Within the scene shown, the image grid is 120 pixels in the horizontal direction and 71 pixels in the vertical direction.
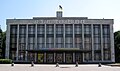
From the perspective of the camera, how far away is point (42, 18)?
68.6 m

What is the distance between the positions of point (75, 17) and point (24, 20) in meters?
15.8

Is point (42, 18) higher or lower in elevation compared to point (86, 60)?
higher

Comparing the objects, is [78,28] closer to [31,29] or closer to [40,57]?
[31,29]

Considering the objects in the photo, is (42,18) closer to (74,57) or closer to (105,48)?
(74,57)

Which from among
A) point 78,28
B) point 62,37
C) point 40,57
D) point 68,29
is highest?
Result: point 78,28

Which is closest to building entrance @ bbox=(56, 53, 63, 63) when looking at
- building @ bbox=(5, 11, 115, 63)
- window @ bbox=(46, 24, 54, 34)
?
building @ bbox=(5, 11, 115, 63)

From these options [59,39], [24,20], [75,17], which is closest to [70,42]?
[59,39]

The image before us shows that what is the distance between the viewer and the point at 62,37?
Answer: 217 feet

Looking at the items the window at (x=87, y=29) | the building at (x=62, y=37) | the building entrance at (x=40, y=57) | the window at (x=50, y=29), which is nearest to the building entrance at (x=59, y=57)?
the building at (x=62, y=37)

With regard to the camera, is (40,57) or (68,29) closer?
(40,57)

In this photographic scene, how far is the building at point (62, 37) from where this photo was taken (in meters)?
65.4

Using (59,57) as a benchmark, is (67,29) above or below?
above

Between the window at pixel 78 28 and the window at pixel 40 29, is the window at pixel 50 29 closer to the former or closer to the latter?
the window at pixel 40 29

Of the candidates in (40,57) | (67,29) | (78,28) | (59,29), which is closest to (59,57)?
(40,57)
